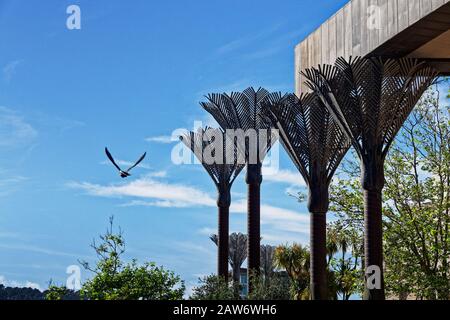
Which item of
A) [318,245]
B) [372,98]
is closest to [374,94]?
[372,98]

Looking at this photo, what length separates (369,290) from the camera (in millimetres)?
16203

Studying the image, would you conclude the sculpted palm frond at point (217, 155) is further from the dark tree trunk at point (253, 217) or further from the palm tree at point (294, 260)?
the palm tree at point (294, 260)

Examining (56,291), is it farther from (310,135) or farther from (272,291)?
(310,135)

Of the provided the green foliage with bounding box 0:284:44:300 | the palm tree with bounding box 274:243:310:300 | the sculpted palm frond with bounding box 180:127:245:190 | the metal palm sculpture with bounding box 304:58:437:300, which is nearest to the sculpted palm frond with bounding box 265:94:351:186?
the metal palm sculpture with bounding box 304:58:437:300

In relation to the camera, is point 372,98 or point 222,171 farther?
point 222,171

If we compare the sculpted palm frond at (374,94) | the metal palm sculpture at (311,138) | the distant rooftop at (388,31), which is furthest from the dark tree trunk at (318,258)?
the distant rooftop at (388,31)

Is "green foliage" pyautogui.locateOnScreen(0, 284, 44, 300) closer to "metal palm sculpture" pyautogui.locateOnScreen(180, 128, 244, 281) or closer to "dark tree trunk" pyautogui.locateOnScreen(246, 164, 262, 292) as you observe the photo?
→ "metal palm sculpture" pyautogui.locateOnScreen(180, 128, 244, 281)

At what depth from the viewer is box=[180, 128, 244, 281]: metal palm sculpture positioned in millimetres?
24641

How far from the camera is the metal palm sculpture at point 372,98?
54.9 ft

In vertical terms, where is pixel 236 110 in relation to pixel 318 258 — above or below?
above

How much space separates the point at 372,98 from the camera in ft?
55.3

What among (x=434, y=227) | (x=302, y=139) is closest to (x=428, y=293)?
(x=434, y=227)

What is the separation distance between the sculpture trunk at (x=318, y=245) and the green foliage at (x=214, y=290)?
6.90ft

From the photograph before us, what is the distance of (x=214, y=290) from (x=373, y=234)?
195 inches
